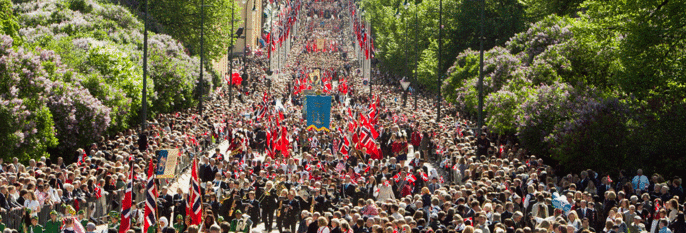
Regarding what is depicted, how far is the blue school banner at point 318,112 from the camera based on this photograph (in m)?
41.4

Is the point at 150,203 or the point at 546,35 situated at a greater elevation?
the point at 546,35

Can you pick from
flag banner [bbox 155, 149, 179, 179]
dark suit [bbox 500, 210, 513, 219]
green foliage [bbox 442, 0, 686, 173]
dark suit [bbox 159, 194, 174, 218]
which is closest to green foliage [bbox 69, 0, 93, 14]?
green foliage [bbox 442, 0, 686, 173]

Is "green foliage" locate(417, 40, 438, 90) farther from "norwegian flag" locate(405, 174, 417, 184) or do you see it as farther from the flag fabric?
the flag fabric

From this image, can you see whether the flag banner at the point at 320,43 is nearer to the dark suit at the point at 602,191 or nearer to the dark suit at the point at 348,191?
the dark suit at the point at 348,191

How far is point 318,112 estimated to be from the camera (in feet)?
137

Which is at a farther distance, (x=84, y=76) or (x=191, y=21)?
(x=191, y=21)

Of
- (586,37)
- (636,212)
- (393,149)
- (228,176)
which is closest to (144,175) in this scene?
(228,176)

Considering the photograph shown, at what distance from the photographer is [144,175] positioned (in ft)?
82.4

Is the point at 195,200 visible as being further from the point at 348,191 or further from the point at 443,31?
the point at 443,31

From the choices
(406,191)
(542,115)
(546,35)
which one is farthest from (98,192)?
(546,35)

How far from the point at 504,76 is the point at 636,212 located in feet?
75.9

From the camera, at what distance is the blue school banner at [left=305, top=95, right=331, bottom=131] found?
136ft

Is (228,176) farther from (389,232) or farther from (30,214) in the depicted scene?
(389,232)

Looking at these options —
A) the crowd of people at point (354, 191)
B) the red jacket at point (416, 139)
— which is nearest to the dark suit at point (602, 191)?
the crowd of people at point (354, 191)
